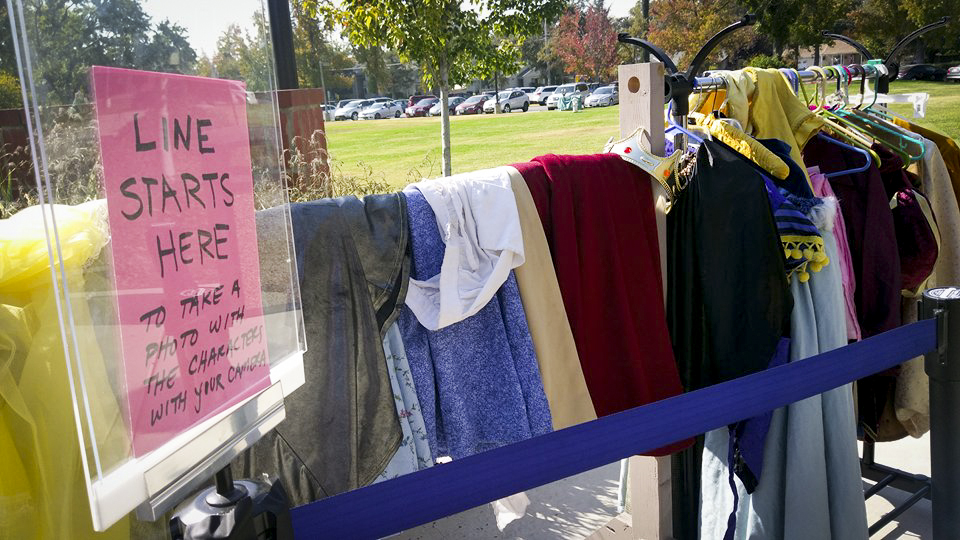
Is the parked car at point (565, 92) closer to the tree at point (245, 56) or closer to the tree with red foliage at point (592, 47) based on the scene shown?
the tree with red foliage at point (592, 47)

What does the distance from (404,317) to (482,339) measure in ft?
0.70

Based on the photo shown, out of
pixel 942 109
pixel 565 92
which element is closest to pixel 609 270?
pixel 942 109

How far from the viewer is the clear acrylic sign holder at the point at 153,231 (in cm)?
82

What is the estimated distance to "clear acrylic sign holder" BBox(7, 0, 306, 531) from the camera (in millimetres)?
819

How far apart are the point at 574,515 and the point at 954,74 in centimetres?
2470

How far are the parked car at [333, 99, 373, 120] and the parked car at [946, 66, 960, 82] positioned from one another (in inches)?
931

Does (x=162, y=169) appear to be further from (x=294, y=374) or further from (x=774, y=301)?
(x=774, y=301)

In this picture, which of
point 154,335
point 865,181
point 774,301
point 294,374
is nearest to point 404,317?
point 294,374

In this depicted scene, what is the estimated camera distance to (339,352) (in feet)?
5.55

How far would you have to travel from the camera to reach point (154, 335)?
912mm

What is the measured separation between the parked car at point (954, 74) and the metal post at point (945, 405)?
25.0 meters


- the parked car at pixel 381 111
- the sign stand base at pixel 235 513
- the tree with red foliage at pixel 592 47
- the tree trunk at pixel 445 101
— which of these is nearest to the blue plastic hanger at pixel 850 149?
the sign stand base at pixel 235 513

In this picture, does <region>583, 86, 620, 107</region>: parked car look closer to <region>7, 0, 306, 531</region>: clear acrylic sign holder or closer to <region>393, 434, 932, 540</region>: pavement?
<region>393, 434, 932, 540</region>: pavement

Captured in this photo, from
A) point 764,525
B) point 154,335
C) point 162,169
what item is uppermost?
point 162,169
